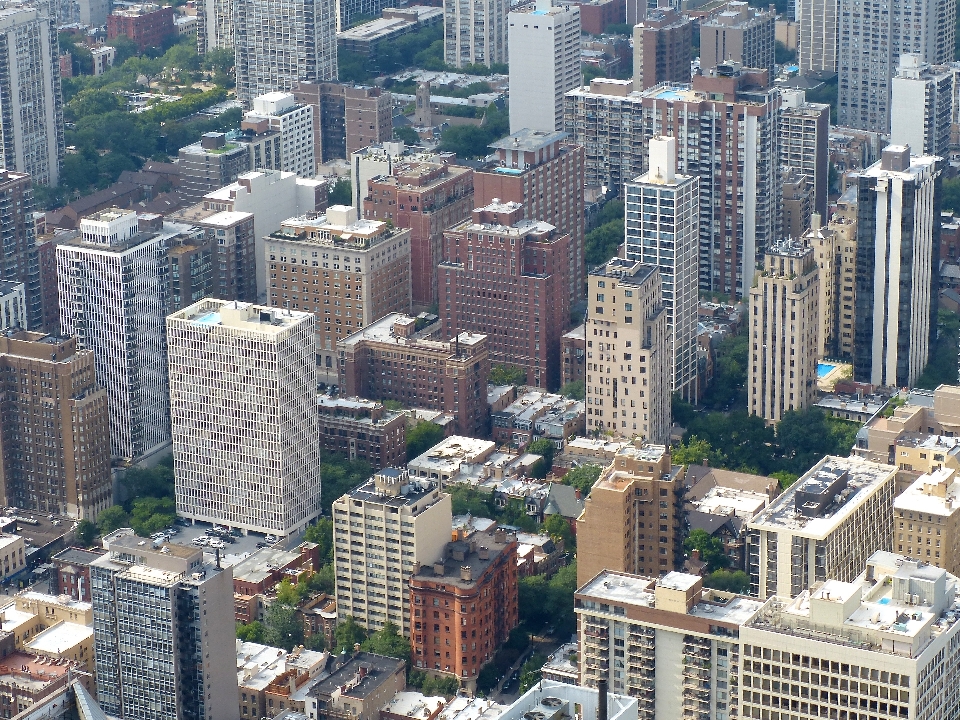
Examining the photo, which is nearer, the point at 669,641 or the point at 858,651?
the point at 858,651

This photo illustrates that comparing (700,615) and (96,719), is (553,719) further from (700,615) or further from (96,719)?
(96,719)

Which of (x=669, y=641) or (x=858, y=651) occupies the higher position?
(x=858, y=651)

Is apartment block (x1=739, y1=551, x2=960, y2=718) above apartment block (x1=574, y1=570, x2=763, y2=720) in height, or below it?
above

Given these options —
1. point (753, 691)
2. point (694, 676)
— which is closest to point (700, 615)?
point (694, 676)

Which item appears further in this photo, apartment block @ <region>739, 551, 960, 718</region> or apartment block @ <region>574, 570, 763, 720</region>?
apartment block @ <region>574, 570, 763, 720</region>
